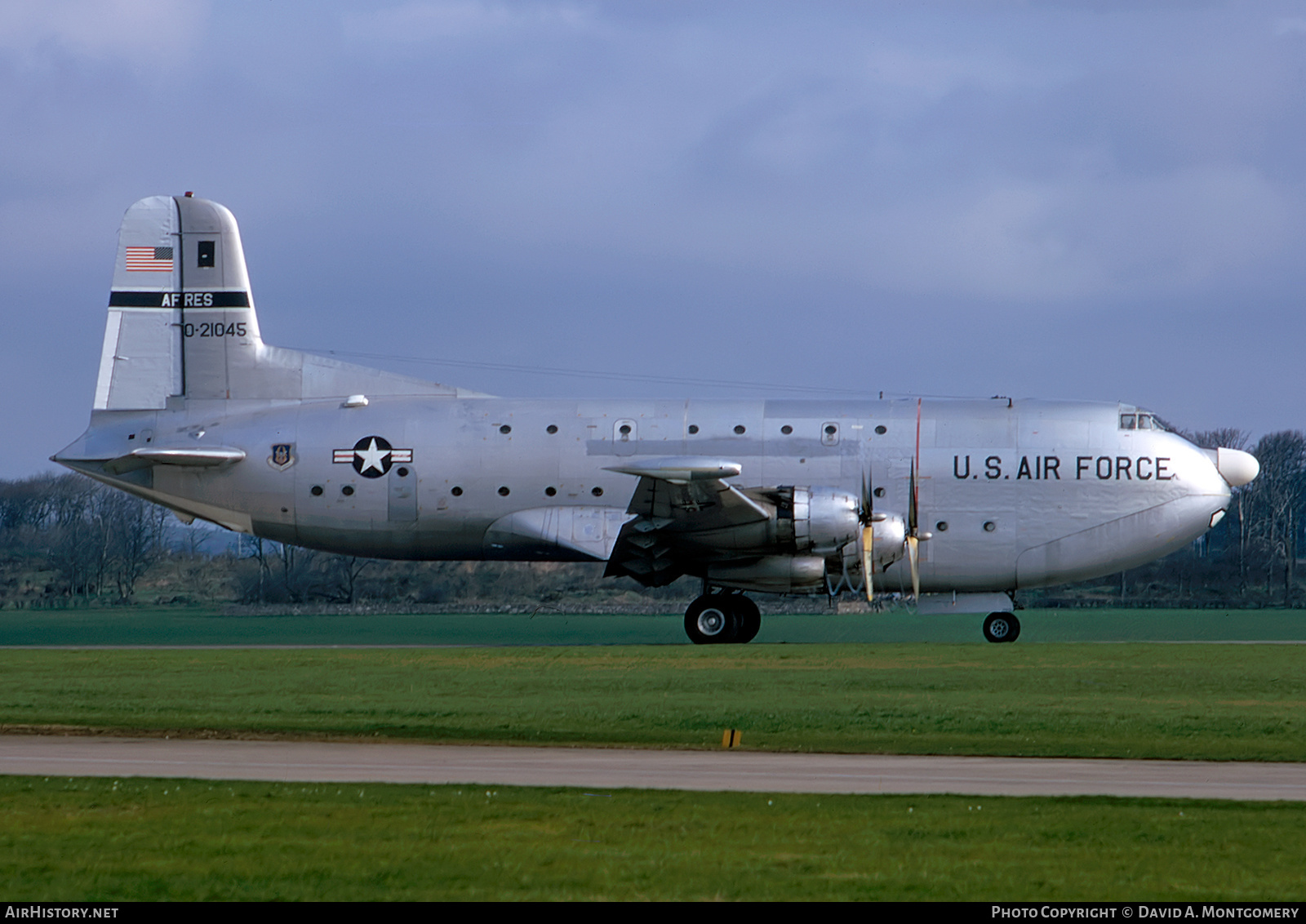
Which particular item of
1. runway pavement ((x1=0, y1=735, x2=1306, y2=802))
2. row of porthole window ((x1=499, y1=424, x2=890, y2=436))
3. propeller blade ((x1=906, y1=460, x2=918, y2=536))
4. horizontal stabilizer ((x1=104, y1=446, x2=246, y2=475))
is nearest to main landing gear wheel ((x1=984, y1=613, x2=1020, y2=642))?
propeller blade ((x1=906, y1=460, x2=918, y2=536))

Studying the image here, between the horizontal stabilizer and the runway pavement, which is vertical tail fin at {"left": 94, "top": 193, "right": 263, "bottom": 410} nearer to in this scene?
the horizontal stabilizer

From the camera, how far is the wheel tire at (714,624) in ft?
114

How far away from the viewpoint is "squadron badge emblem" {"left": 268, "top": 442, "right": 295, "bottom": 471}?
3638 cm

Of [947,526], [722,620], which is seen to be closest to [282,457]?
[722,620]

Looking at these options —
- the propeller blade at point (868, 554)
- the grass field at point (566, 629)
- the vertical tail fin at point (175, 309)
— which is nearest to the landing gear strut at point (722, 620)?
the grass field at point (566, 629)

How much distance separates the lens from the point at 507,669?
26422mm

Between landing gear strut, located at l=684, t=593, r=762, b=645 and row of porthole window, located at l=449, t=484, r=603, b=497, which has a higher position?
row of porthole window, located at l=449, t=484, r=603, b=497

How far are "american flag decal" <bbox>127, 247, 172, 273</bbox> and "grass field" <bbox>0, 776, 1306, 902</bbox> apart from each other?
28.0 metres

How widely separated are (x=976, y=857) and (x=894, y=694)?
11.9m

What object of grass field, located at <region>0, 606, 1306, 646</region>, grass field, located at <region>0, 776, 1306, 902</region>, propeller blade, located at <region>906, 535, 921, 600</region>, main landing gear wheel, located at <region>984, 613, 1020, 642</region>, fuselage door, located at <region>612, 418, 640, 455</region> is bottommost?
grass field, located at <region>0, 776, 1306, 902</region>

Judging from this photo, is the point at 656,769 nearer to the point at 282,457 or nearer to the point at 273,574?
the point at 282,457

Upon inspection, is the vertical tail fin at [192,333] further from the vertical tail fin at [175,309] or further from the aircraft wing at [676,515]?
the aircraft wing at [676,515]

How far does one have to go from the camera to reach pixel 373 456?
35938 millimetres

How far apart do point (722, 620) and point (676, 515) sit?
3.19m
